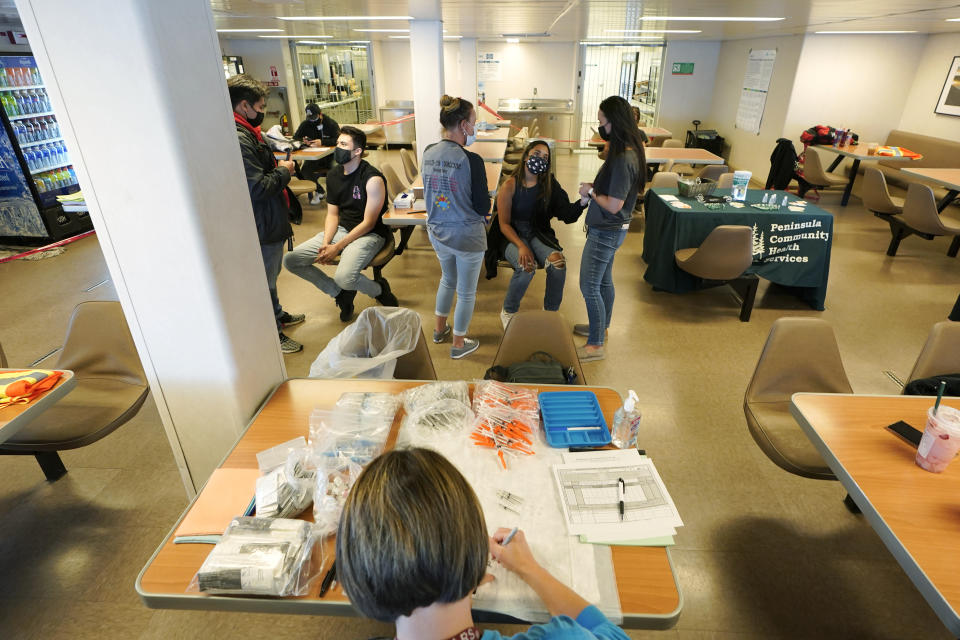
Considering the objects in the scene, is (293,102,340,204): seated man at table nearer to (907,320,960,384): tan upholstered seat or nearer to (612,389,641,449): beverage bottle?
(612,389,641,449): beverage bottle

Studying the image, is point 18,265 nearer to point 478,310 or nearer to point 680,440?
point 478,310

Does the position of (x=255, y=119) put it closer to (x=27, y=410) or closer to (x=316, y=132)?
(x=27, y=410)

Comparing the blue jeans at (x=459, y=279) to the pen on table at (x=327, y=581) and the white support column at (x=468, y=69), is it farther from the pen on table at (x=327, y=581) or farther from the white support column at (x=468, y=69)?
the white support column at (x=468, y=69)

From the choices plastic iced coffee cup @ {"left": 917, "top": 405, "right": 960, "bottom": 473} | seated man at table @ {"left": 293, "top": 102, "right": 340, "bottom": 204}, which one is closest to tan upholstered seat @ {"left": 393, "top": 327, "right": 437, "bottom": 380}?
plastic iced coffee cup @ {"left": 917, "top": 405, "right": 960, "bottom": 473}

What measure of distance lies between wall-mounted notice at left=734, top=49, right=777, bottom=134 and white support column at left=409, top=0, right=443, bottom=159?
6.49m

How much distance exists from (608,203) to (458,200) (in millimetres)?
893

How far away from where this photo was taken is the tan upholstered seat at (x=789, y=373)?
7.30 ft

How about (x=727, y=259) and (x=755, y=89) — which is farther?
(x=755, y=89)

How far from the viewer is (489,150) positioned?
6.78 metres

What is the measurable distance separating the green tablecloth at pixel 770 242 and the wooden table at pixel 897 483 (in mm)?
2543

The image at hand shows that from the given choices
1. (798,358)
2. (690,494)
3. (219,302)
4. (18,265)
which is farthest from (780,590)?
(18,265)

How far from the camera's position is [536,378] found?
2045mm

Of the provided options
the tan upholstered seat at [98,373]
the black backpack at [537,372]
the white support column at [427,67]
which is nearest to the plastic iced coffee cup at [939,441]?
the black backpack at [537,372]

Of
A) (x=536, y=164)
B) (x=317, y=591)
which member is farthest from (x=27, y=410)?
(x=536, y=164)
